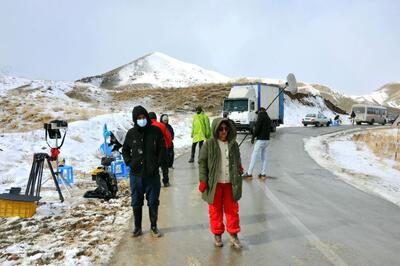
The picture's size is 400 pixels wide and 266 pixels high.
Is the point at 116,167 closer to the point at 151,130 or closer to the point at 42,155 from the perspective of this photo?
the point at 42,155

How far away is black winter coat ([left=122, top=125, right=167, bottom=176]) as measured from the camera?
5.87 m

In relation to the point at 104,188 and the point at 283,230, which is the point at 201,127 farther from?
the point at 283,230

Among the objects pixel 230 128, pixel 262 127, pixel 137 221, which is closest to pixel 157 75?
pixel 262 127

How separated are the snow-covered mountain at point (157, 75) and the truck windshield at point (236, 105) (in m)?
71.0

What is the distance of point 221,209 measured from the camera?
218 inches

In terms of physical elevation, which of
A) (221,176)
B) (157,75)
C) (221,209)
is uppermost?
(157,75)

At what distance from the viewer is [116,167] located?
11656 mm

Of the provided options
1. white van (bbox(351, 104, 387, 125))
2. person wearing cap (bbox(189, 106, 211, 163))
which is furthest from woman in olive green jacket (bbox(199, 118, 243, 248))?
white van (bbox(351, 104, 387, 125))

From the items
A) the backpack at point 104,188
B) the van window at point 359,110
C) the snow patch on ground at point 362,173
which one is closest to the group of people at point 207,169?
the backpack at point 104,188

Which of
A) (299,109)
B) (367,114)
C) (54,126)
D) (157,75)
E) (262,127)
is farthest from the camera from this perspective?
(157,75)

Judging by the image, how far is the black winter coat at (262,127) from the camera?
35.4ft

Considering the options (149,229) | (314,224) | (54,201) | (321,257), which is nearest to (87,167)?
(54,201)

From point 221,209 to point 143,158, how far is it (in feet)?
4.40

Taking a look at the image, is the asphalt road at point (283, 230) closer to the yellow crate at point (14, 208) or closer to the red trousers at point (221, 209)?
the red trousers at point (221, 209)
